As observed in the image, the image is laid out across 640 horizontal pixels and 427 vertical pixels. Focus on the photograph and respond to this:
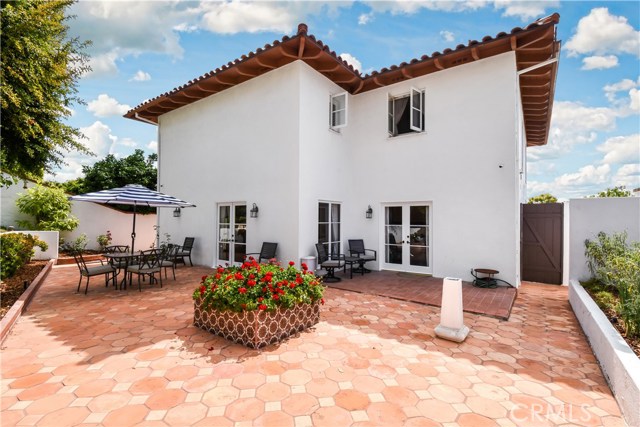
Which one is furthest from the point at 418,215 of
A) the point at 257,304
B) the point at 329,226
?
the point at 257,304

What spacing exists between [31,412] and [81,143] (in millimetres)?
5861

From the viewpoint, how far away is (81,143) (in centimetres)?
649

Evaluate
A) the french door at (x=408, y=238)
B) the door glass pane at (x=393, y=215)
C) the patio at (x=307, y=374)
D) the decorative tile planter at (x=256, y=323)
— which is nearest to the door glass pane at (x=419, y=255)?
the french door at (x=408, y=238)

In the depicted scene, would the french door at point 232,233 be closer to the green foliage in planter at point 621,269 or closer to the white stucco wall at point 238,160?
the white stucco wall at point 238,160

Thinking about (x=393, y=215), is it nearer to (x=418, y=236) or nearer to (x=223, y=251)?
(x=418, y=236)

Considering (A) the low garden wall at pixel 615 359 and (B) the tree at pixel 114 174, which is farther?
(B) the tree at pixel 114 174

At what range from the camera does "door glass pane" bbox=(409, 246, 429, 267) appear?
342 inches

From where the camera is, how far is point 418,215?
28.9 feet

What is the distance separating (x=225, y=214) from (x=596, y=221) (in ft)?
32.2

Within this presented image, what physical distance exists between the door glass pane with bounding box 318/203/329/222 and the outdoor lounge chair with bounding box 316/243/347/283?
851 mm

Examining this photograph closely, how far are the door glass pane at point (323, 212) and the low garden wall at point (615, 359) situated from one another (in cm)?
604

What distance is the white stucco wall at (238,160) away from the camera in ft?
26.6

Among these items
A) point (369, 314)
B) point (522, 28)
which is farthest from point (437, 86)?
point (369, 314)

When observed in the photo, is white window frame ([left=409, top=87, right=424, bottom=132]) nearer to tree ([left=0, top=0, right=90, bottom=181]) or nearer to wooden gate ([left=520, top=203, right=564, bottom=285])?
wooden gate ([left=520, top=203, right=564, bottom=285])
